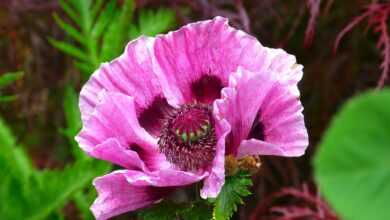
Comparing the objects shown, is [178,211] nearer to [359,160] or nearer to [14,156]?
[359,160]

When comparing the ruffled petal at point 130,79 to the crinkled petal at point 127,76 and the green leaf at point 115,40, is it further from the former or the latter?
the green leaf at point 115,40

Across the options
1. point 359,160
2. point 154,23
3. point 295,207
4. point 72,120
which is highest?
point 359,160

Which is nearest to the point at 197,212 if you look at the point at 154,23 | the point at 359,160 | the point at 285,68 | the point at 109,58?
the point at 285,68

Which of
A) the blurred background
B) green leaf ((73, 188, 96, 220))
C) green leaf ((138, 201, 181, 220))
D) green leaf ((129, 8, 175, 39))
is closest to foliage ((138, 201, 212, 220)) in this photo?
green leaf ((138, 201, 181, 220))

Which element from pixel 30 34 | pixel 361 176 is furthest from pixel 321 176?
pixel 30 34

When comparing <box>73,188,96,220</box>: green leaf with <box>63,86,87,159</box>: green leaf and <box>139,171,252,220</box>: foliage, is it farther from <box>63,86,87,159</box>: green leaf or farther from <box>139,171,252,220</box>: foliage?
<box>139,171,252,220</box>: foliage

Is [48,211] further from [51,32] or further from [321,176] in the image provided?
[321,176]
